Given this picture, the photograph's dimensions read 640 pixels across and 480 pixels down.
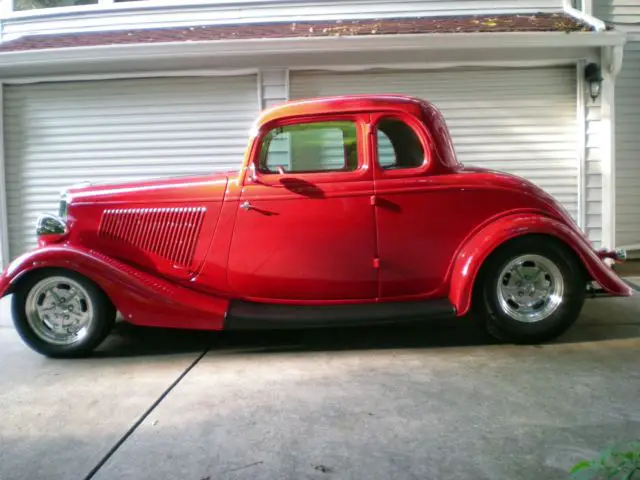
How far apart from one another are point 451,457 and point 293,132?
273 centimetres

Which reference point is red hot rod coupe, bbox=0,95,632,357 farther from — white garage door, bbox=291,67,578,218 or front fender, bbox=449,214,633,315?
white garage door, bbox=291,67,578,218

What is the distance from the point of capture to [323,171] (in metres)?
4.32

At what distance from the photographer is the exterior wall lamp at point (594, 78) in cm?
680

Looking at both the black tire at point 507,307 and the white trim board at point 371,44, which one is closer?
the black tire at point 507,307

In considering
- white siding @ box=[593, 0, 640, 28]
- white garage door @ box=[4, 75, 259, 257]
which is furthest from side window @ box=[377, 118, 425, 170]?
white siding @ box=[593, 0, 640, 28]

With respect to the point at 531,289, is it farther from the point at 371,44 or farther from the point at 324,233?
the point at 371,44

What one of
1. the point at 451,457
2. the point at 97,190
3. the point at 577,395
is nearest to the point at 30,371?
the point at 97,190

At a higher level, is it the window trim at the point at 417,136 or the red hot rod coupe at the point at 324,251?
the window trim at the point at 417,136

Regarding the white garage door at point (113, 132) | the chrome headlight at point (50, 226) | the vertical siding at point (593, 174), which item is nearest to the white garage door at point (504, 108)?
the vertical siding at point (593, 174)

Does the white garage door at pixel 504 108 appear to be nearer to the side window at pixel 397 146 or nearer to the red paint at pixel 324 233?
the side window at pixel 397 146

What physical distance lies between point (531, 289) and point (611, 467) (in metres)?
2.01

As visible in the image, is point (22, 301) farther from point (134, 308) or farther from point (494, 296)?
point (494, 296)

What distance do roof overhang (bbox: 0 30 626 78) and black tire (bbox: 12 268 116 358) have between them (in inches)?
140

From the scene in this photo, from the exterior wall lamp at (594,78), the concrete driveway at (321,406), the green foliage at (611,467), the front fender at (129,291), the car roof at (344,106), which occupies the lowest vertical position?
the concrete driveway at (321,406)
